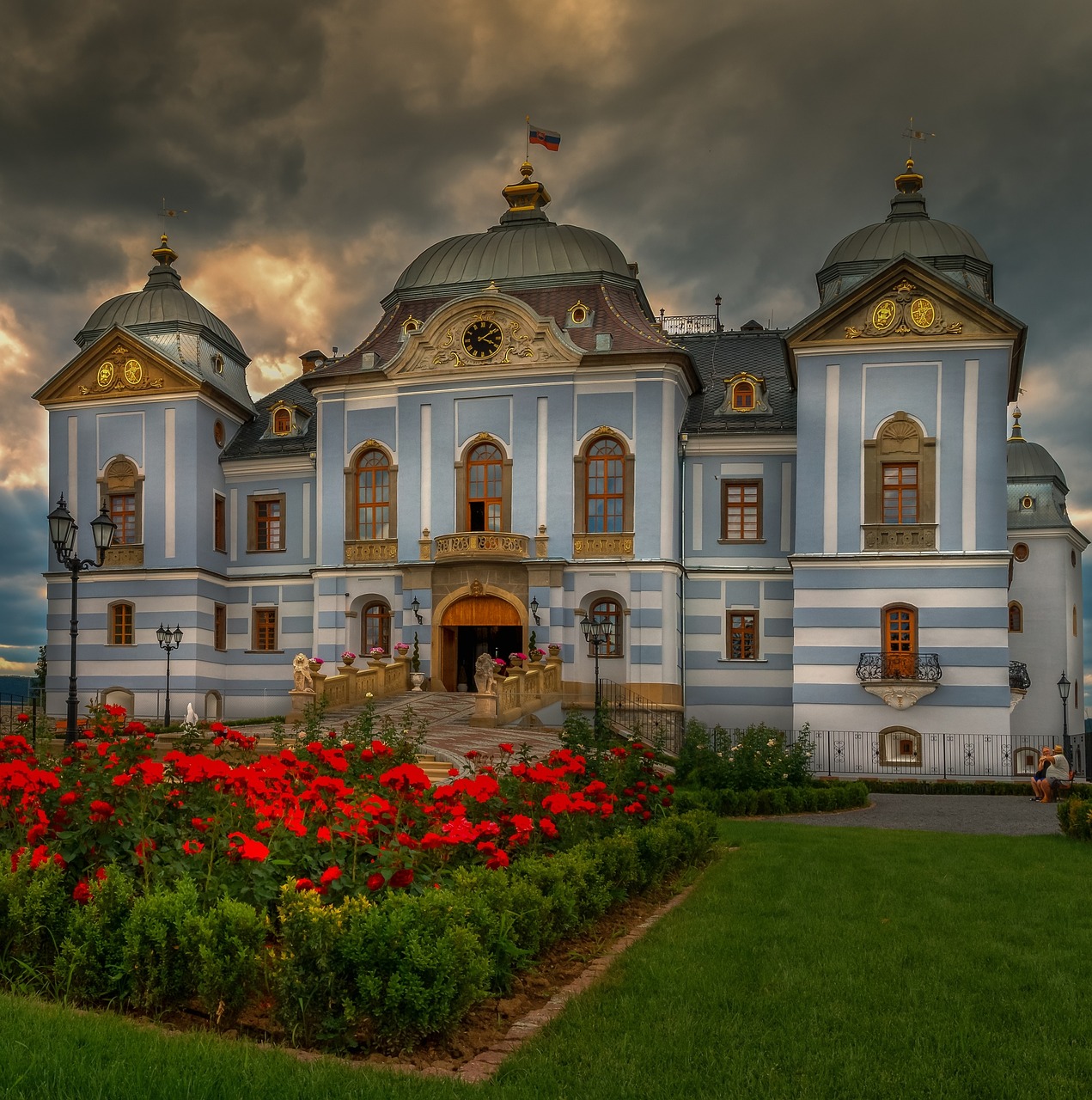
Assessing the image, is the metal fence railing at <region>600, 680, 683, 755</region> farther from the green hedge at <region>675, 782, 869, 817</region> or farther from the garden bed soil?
the garden bed soil

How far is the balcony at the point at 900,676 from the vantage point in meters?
30.7

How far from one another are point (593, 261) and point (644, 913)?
28.9 m

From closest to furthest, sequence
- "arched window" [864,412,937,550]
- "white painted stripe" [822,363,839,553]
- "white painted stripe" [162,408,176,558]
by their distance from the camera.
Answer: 1. "arched window" [864,412,937,550]
2. "white painted stripe" [822,363,839,553]
3. "white painted stripe" [162,408,176,558]

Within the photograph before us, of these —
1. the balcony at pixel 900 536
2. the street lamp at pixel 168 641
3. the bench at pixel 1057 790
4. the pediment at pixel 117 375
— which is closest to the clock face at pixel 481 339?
the pediment at pixel 117 375

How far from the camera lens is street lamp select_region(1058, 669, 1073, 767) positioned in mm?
38000

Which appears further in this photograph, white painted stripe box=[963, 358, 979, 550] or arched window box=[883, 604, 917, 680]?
white painted stripe box=[963, 358, 979, 550]

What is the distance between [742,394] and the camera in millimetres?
35750

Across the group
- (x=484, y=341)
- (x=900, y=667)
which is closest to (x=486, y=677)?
(x=900, y=667)

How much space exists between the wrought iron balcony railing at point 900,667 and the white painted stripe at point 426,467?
13.0m

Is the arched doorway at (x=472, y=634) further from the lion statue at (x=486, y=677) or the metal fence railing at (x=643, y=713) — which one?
the lion statue at (x=486, y=677)

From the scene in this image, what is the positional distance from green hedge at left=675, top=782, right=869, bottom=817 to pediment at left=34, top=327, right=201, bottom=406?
955 inches

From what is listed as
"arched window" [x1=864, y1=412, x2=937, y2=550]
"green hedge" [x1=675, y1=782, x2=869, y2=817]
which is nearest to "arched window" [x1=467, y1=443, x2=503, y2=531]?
"arched window" [x1=864, y1=412, x2=937, y2=550]

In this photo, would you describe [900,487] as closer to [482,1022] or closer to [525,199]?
[525,199]

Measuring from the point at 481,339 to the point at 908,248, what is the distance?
13097 millimetres
